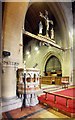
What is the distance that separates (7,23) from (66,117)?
10.4ft

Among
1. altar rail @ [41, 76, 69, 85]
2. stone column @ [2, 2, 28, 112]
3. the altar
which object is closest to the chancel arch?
altar rail @ [41, 76, 69, 85]

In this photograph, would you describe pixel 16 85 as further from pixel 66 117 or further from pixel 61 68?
pixel 61 68

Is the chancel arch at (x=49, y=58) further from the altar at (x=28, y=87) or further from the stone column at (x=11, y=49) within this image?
the stone column at (x=11, y=49)

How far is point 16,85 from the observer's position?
4.48 metres

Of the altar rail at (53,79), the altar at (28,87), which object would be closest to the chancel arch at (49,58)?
the altar rail at (53,79)

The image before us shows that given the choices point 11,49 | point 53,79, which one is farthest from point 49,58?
point 11,49

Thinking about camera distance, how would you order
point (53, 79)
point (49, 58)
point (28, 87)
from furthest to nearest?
point (49, 58) → point (53, 79) → point (28, 87)

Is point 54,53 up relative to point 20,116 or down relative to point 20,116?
up

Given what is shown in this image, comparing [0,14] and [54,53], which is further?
[54,53]

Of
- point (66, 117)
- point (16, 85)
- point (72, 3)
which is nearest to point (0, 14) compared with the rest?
point (16, 85)

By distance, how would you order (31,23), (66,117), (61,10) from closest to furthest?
(66,117) → (61,10) → (31,23)

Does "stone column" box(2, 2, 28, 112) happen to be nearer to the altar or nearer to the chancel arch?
the altar

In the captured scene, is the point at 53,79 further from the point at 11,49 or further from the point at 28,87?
the point at 11,49

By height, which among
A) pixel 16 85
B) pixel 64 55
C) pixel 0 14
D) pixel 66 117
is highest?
pixel 0 14
